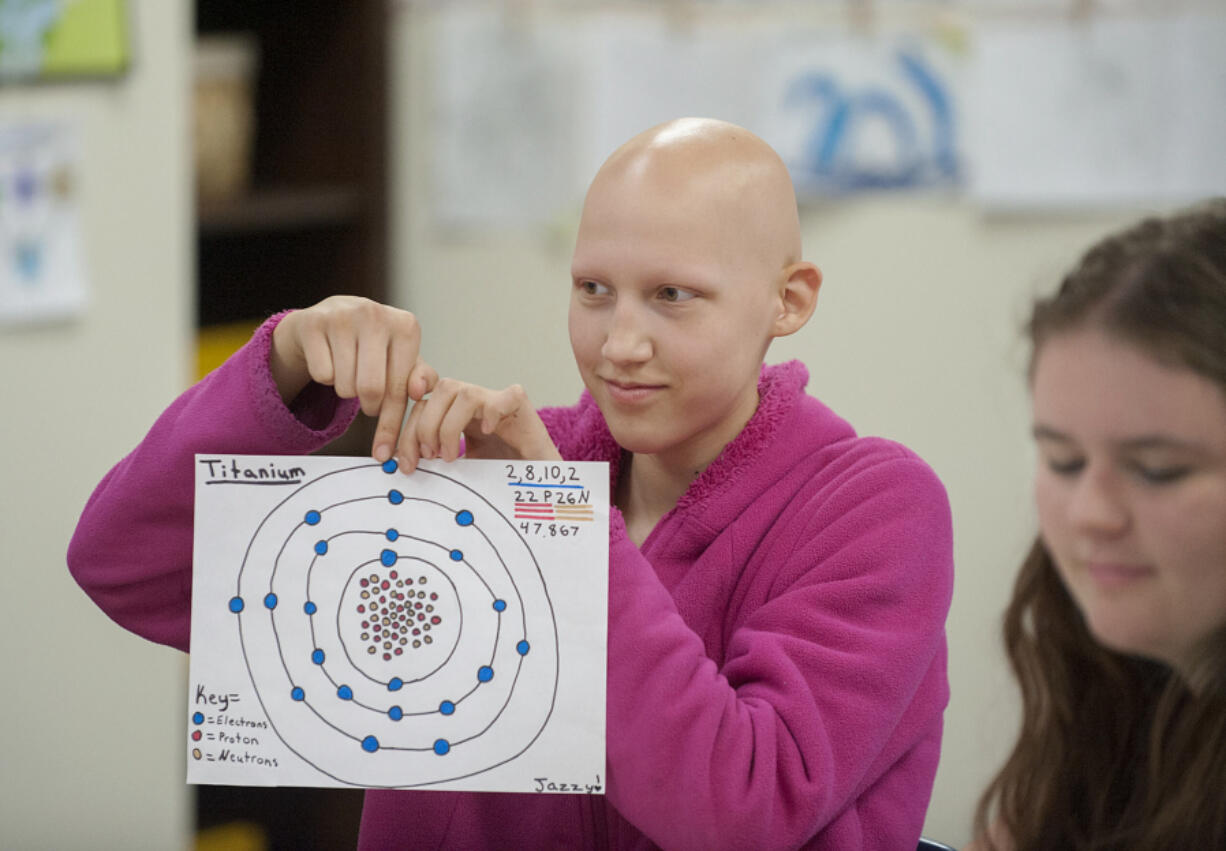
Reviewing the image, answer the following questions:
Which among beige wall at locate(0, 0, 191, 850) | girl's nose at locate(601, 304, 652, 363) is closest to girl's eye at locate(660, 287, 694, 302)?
girl's nose at locate(601, 304, 652, 363)

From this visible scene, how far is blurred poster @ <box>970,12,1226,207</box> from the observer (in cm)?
206

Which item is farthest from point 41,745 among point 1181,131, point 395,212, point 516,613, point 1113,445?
point 1181,131

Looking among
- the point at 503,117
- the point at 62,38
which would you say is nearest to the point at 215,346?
the point at 62,38

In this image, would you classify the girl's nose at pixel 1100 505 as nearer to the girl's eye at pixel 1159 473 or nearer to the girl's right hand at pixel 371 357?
the girl's eye at pixel 1159 473

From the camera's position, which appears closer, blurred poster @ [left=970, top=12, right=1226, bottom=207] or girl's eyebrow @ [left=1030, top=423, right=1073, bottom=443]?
girl's eyebrow @ [left=1030, top=423, right=1073, bottom=443]

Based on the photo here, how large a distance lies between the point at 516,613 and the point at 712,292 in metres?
0.25

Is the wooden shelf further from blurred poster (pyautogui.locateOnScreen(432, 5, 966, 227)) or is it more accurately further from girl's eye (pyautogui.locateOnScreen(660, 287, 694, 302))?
girl's eye (pyautogui.locateOnScreen(660, 287, 694, 302))

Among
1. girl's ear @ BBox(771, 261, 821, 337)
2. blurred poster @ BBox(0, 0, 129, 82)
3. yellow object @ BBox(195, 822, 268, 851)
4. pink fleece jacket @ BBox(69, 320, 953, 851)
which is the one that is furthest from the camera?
yellow object @ BBox(195, 822, 268, 851)

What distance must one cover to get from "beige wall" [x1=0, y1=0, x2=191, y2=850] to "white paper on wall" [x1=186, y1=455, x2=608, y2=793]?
108 cm

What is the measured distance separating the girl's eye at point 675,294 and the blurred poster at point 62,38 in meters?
1.22

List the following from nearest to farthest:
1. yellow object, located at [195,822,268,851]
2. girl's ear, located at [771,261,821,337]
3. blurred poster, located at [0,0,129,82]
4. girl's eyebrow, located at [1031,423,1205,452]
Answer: girl's eyebrow, located at [1031,423,1205,452] < girl's ear, located at [771,261,821,337] < blurred poster, located at [0,0,129,82] < yellow object, located at [195,822,268,851]

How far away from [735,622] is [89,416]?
4.01ft

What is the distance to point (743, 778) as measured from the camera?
2.73 ft

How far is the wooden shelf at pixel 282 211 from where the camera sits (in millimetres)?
2107
